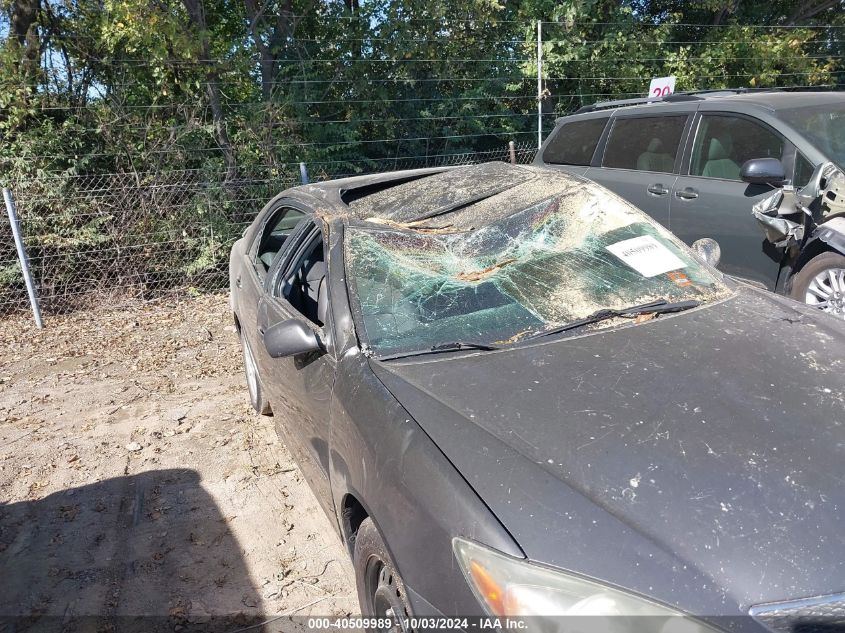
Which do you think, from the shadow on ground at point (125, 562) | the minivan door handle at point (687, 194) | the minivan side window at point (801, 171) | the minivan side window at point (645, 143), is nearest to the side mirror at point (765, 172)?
the minivan side window at point (801, 171)

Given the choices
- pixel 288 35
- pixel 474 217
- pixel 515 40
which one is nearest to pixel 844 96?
pixel 474 217

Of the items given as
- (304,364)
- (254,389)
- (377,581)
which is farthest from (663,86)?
(377,581)

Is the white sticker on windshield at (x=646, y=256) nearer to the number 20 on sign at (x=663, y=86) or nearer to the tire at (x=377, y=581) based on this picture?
the tire at (x=377, y=581)

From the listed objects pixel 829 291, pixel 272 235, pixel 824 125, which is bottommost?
pixel 829 291

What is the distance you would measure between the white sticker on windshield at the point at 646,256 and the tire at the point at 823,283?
87.4 inches

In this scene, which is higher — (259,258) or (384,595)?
(259,258)

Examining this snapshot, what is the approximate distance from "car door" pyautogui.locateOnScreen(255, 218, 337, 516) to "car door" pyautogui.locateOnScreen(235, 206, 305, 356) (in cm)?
24

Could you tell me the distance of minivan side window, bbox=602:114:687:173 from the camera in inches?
228

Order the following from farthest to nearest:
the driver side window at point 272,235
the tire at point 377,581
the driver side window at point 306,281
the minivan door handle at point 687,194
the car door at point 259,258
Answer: the minivan door handle at point 687,194, the driver side window at point 272,235, the car door at point 259,258, the driver side window at point 306,281, the tire at point 377,581

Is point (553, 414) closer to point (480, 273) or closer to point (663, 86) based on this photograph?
point (480, 273)

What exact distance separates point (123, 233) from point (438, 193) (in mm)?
5573

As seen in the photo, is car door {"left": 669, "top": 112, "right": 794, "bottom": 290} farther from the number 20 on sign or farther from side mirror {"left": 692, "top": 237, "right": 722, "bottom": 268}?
the number 20 on sign

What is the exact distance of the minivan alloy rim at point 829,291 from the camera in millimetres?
4590

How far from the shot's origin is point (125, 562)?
10.5 ft
